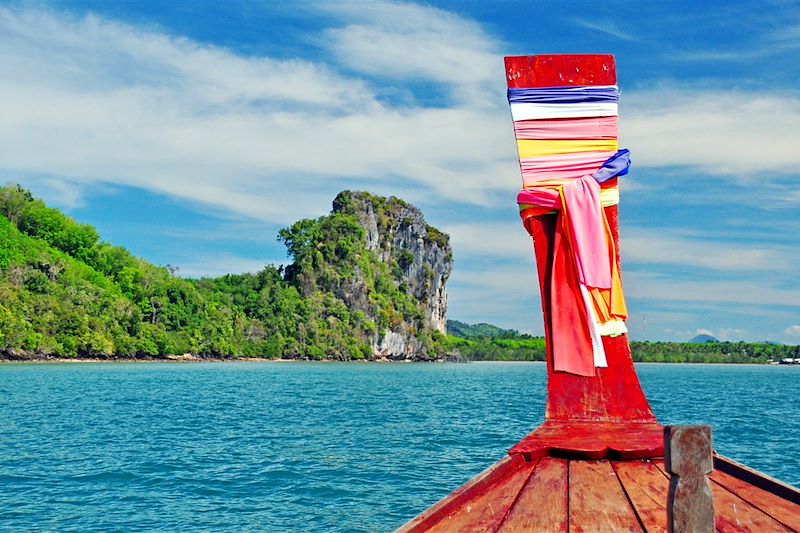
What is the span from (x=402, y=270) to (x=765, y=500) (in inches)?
6768

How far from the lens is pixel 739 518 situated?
447cm

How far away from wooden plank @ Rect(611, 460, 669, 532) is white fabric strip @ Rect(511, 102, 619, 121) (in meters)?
2.61

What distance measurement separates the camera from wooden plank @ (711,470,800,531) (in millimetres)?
4496

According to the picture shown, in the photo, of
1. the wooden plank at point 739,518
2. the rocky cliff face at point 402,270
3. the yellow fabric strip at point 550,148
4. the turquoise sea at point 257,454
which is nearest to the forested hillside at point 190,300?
the rocky cliff face at point 402,270

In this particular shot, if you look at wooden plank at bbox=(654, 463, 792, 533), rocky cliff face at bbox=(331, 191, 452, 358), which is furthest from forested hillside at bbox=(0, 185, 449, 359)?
wooden plank at bbox=(654, 463, 792, 533)

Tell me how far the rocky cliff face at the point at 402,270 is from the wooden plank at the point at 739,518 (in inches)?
5820

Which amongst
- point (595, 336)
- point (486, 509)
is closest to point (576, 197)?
point (595, 336)

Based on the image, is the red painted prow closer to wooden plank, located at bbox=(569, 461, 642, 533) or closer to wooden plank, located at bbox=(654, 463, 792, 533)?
wooden plank, located at bbox=(569, 461, 642, 533)

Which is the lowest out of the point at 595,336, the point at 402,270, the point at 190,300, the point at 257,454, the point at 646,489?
the point at 257,454

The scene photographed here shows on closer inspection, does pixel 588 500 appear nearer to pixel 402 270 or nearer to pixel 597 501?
pixel 597 501

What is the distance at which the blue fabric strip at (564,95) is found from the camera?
6367 mm

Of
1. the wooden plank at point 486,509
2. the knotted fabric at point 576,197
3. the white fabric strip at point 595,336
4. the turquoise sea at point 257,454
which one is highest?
the knotted fabric at point 576,197

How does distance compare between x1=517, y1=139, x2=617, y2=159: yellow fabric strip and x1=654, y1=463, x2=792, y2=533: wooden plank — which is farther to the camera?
x1=517, y1=139, x2=617, y2=159: yellow fabric strip

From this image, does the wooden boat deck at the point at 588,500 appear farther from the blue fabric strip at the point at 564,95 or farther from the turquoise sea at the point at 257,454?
the turquoise sea at the point at 257,454
